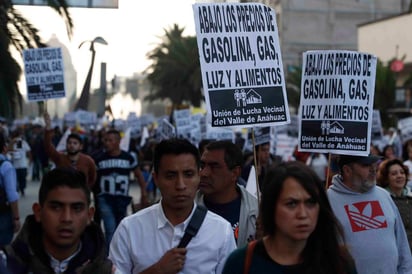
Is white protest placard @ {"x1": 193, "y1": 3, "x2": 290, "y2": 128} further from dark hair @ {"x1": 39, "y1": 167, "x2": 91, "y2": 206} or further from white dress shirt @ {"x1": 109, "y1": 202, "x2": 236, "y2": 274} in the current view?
dark hair @ {"x1": 39, "y1": 167, "x2": 91, "y2": 206}

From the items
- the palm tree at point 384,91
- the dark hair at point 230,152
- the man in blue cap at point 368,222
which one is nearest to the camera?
the man in blue cap at point 368,222

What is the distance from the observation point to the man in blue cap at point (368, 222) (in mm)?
5898

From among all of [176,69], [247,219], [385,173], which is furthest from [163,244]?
[176,69]

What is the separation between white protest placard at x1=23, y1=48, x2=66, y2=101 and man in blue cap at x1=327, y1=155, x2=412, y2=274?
8.41 m

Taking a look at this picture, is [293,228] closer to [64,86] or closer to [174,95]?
[64,86]

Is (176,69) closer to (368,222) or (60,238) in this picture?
(368,222)

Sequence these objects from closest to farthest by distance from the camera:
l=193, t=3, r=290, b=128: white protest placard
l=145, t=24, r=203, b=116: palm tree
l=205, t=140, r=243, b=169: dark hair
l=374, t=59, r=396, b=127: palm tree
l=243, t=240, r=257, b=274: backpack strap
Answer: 1. l=243, t=240, r=257, b=274: backpack strap
2. l=193, t=3, r=290, b=128: white protest placard
3. l=205, t=140, r=243, b=169: dark hair
4. l=374, t=59, r=396, b=127: palm tree
5. l=145, t=24, r=203, b=116: palm tree

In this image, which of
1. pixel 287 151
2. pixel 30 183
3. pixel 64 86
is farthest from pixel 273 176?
pixel 30 183

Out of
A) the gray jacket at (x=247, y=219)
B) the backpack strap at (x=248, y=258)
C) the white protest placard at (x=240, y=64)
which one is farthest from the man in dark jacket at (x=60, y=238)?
the white protest placard at (x=240, y=64)

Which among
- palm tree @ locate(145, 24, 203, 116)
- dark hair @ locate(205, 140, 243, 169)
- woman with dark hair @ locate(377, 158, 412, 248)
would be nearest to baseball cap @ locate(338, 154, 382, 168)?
dark hair @ locate(205, 140, 243, 169)

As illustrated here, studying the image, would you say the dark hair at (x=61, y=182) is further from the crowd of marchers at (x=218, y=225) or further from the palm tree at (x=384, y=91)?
the palm tree at (x=384, y=91)

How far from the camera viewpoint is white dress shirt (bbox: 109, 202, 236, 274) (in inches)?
182

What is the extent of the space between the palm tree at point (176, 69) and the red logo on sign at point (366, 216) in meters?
35.2

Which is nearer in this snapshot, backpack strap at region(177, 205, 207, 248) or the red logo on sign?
backpack strap at region(177, 205, 207, 248)
